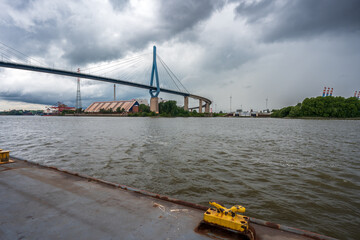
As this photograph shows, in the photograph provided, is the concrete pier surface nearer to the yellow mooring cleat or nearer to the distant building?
the yellow mooring cleat

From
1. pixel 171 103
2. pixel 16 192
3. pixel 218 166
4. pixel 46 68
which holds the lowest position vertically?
pixel 218 166

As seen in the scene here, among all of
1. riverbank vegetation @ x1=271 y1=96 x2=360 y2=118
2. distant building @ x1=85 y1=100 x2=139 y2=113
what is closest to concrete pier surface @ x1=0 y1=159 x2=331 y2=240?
riverbank vegetation @ x1=271 y1=96 x2=360 y2=118

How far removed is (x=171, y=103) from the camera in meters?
81.2

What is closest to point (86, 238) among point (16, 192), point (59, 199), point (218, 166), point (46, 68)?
point (59, 199)

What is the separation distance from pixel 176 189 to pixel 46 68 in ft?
176

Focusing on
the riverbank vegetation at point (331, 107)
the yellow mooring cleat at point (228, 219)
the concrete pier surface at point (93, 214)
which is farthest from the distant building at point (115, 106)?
the yellow mooring cleat at point (228, 219)

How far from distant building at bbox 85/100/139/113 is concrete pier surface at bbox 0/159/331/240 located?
116142mm

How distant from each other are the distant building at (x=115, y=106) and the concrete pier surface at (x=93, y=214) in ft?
381

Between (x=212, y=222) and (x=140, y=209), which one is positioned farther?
(x=140, y=209)

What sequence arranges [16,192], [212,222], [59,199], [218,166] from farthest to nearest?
[218,166] < [16,192] < [59,199] < [212,222]

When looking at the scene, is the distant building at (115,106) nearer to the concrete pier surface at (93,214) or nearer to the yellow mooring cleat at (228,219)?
the concrete pier surface at (93,214)

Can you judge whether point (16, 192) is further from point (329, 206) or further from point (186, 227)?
point (329, 206)

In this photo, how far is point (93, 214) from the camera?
192cm

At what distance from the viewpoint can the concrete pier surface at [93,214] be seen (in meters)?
1.59
